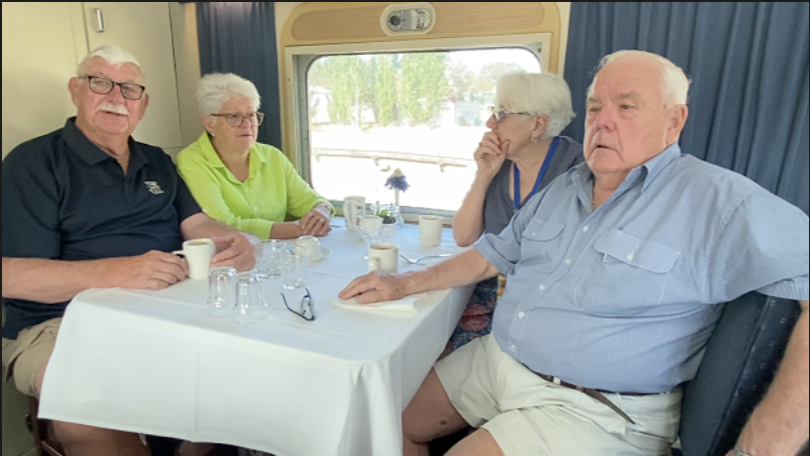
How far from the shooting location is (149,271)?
5.04 feet

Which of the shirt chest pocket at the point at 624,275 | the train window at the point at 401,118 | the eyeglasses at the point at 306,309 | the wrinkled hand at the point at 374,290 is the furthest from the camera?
the train window at the point at 401,118

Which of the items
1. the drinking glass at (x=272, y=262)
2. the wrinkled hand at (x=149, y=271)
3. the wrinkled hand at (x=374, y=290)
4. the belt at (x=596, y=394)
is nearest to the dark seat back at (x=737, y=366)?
the belt at (x=596, y=394)

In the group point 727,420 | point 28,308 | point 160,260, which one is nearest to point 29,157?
point 28,308

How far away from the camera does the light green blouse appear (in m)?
2.28

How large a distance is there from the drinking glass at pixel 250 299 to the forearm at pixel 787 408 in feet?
4.13

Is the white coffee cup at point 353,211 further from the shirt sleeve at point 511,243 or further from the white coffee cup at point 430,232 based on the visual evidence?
the shirt sleeve at point 511,243

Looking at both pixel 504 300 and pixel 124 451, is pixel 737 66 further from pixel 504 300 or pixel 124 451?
pixel 124 451

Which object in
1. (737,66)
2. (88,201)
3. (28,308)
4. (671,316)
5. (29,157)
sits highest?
(737,66)

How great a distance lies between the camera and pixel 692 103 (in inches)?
84.3

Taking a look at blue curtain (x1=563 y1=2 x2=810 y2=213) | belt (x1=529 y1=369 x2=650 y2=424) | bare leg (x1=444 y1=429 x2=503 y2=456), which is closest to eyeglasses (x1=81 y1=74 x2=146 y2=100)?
bare leg (x1=444 y1=429 x2=503 y2=456)

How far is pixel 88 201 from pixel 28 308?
1.46ft

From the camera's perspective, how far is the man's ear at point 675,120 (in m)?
1.39

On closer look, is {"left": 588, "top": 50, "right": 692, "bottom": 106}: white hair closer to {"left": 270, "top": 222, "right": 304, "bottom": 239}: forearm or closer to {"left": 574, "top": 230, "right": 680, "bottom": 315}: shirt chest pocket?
{"left": 574, "top": 230, "right": 680, "bottom": 315}: shirt chest pocket

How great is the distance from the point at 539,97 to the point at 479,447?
4.77ft
